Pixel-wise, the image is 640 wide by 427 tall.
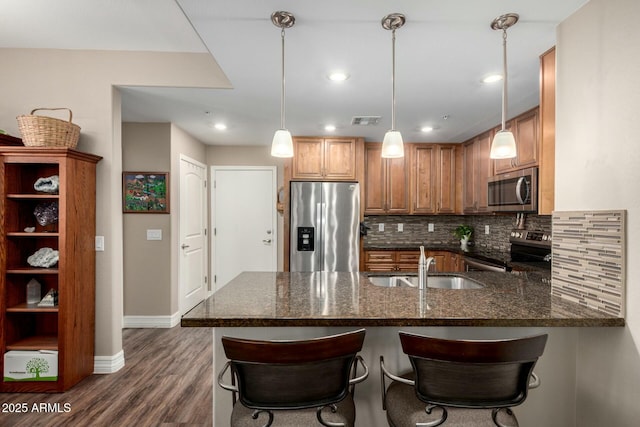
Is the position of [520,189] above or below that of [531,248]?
above

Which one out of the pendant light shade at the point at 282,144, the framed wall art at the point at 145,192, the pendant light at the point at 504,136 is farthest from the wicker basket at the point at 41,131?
the pendant light at the point at 504,136

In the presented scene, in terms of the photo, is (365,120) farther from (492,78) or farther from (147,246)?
(147,246)

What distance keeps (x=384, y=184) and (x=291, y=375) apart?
387 cm

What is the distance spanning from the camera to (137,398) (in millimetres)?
2469

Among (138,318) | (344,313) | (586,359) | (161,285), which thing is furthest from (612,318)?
(138,318)

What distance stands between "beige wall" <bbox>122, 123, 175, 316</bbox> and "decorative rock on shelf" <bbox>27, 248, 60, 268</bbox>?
1350 mm

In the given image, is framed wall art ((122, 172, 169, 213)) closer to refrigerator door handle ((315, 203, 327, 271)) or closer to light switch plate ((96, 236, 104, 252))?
light switch plate ((96, 236, 104, 252))

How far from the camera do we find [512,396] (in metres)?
1.17

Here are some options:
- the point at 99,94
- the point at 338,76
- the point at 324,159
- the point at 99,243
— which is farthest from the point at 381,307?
the point at 324,159

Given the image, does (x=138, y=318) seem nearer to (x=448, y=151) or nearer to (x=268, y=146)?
(x=268, y=146)

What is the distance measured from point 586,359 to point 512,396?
0.75 meters

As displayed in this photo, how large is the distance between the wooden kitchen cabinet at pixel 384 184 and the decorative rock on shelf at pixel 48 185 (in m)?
3.40

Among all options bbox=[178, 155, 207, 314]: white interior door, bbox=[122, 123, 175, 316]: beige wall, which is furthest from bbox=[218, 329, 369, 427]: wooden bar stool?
bbox=[178, 155, 207, 314]: white interior door

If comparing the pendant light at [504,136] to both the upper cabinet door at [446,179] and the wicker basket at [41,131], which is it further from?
the upper cabinet door at [446,179]
